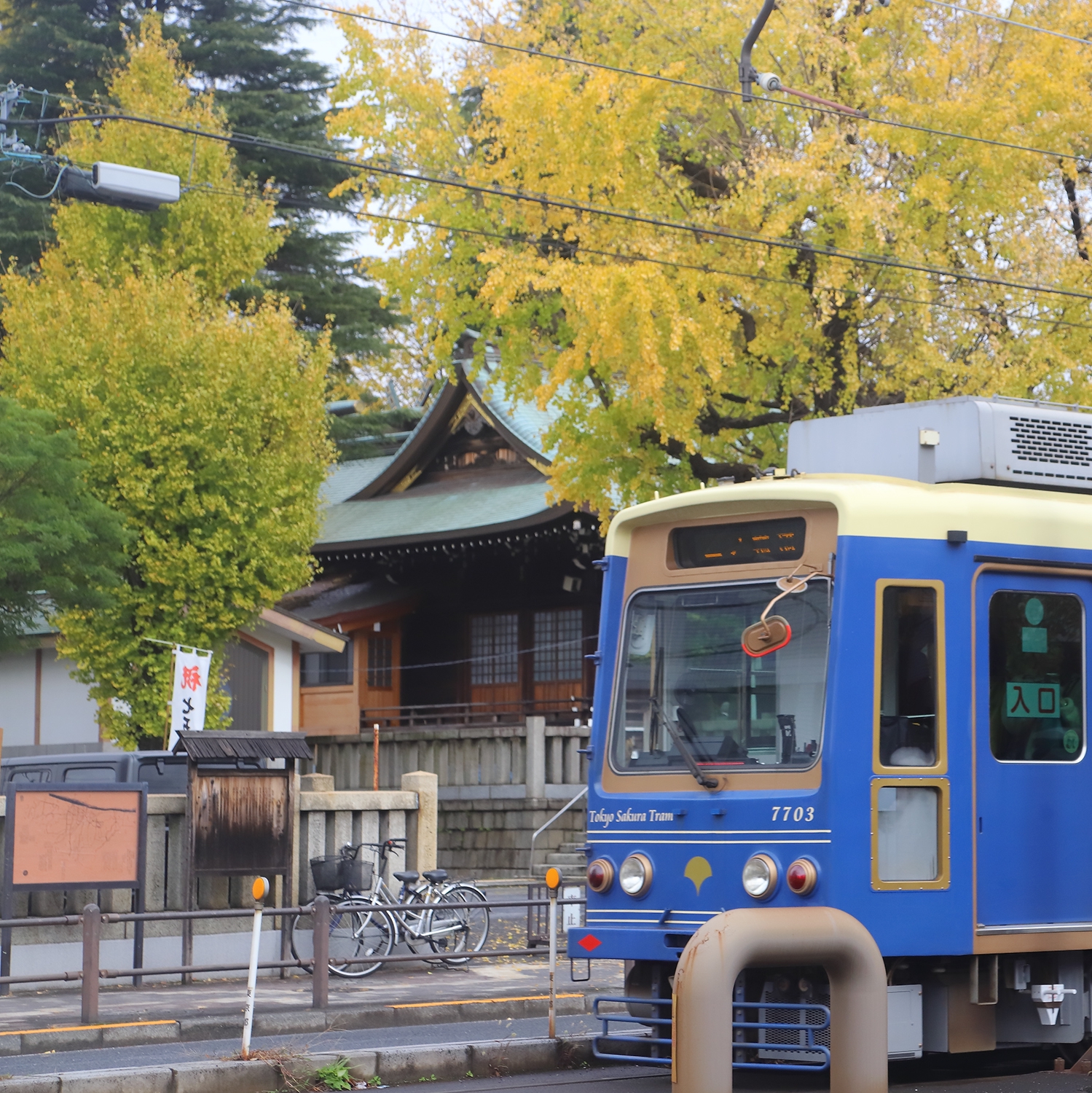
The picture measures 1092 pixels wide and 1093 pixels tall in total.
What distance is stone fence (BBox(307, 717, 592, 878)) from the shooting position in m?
25.7

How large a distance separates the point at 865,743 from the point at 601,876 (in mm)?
1714

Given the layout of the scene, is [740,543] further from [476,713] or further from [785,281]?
[476,713]

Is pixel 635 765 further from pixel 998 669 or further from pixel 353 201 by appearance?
pixel 353 201

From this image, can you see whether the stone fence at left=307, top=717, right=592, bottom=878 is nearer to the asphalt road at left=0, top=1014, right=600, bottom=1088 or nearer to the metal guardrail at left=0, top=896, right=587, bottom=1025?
the metal guardrail at left=0, top=896, right=587, bottom=1025

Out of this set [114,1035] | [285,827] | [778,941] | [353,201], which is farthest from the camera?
[353,201]

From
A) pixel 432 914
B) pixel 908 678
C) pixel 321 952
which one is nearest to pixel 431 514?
pixel 432 914

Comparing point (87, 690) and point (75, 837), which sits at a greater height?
point (87, 690)

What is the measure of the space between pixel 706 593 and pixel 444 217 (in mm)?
12481

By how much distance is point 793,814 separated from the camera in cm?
839

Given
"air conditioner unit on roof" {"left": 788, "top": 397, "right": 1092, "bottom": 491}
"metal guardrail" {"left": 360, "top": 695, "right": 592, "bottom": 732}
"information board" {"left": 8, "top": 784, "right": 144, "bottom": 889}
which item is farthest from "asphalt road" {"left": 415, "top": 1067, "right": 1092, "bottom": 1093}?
"metal guardrail" {"left": 360, "top": 695, "right": 592, "bottom": 732}

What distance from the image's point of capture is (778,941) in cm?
730

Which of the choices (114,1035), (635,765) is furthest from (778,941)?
(114,1035)

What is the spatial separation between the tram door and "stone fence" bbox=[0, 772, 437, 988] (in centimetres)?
731

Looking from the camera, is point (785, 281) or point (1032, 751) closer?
point (1032, 751)
